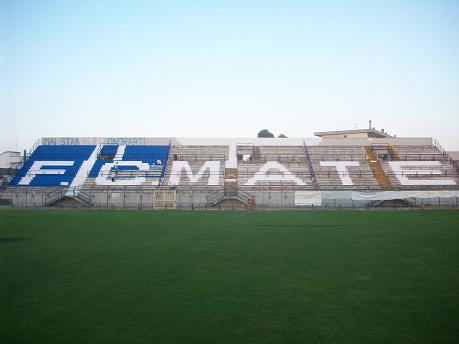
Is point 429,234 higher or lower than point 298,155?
lower

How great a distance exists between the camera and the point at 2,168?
185 ft

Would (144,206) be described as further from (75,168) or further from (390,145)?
(390,145)

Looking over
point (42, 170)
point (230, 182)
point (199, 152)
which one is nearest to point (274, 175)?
point (230, 182)

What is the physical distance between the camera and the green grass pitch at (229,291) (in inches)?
250

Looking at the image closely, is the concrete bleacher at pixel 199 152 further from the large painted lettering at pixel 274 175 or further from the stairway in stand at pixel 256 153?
the large painted lettering at pixel 274 175

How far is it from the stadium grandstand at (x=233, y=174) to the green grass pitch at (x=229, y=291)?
81.2 ft

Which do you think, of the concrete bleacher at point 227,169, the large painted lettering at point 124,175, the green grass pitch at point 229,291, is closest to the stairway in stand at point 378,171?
the concrete bleacher at point 227,169

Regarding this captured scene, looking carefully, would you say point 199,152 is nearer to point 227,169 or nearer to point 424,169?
point 227,169

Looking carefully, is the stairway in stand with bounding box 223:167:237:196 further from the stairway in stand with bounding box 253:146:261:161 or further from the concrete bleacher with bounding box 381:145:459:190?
the concrete bleacher with bounding box 381:145:459:190

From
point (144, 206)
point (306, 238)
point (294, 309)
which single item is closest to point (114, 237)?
point (306, 238)

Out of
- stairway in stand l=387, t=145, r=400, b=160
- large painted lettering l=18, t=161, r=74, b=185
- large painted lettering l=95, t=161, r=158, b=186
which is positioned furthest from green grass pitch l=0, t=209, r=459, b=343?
stairway in stand l=387, t=145, r=400, b=160

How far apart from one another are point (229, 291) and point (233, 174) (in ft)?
127

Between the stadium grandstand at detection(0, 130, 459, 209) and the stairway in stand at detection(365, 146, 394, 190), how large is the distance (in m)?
0.11

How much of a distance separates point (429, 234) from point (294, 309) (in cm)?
1295
